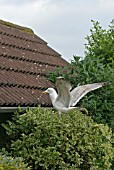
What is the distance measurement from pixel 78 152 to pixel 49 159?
72 centimetres

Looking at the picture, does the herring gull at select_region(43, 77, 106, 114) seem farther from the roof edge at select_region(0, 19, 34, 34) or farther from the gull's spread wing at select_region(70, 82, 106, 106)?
the roof edge at select_region(0, 19, 34, 34)

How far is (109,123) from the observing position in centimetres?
920

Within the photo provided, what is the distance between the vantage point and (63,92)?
284 inches

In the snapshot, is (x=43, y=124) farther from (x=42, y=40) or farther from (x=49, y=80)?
(x=42, y=40)

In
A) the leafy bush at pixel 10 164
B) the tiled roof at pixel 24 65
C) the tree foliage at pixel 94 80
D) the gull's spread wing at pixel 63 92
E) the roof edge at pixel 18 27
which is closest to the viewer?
the leafy bush at pixel 10 164

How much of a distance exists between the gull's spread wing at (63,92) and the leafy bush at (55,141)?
241 mm

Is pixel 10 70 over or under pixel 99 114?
over

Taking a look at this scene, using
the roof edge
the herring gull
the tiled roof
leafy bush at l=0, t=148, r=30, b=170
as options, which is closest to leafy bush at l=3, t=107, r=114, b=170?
the herring gull

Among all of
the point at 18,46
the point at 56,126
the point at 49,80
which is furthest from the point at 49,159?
the point at 18,46

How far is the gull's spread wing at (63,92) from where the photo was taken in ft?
22.7

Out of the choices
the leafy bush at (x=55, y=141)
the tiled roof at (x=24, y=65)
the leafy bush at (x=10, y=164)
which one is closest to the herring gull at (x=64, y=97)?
the leafy bush at (x=55, y=141)

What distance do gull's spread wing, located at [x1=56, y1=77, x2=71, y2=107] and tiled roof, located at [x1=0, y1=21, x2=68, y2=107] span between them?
63 cm

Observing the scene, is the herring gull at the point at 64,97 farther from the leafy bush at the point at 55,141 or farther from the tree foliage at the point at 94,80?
the tree foliage at the point at 94,80

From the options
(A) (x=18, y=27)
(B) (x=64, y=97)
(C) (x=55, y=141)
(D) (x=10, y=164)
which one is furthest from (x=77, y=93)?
(A) (x=18, y=27)
